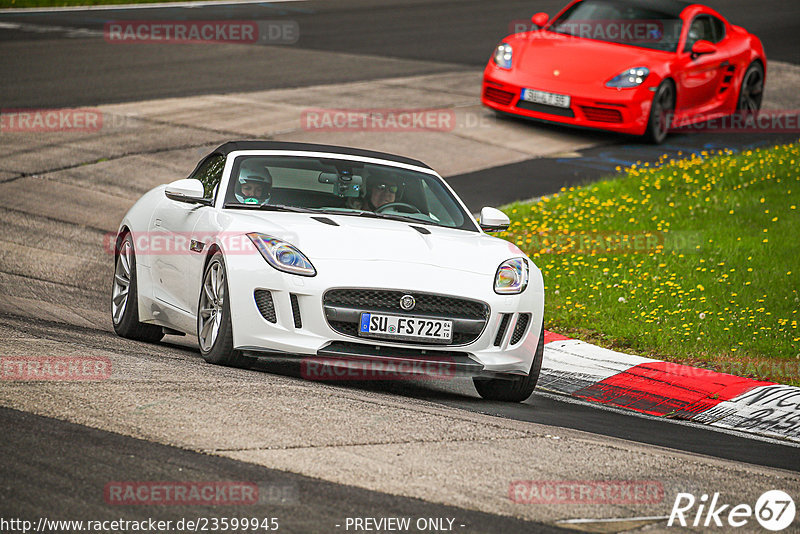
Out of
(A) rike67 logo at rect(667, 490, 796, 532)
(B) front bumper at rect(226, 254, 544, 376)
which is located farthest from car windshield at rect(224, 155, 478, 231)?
(A) rike67 logo at rect(667, 490, 796, 532)

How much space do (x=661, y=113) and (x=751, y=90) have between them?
2.80m

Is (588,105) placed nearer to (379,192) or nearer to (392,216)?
(379,192)

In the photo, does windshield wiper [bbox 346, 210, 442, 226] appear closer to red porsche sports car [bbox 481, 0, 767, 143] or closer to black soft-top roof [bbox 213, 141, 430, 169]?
black soft-top roof [bbox 213, 141, 430, 169]

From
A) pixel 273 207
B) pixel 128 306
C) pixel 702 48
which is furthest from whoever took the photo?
pixel 702 48

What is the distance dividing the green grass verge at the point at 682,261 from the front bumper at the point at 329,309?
→ 2.34m

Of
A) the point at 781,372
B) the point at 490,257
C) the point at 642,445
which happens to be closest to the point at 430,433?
the point at 642,445

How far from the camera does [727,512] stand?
510 centimetres

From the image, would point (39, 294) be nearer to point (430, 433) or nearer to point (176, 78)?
point (430, 433)

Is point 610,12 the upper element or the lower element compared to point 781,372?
upper

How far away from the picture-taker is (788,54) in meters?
25.7

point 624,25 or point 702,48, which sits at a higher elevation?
point 624,25

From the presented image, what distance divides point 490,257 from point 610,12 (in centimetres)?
1160

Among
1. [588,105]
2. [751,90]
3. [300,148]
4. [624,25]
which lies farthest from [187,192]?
[751,90]

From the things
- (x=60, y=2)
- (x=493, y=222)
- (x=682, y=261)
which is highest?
(x=493, y=222)
